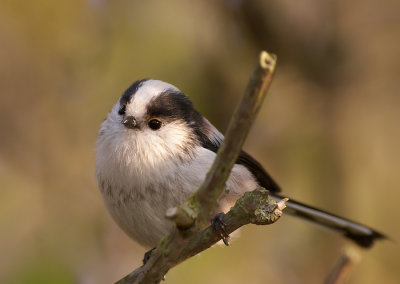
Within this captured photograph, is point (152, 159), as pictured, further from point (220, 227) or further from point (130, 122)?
point (220, 227)

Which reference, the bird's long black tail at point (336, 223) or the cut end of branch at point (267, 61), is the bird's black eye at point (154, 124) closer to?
the bird's long black tail at point (336, 223)

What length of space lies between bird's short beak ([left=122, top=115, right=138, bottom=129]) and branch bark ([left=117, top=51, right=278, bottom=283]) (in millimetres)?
770

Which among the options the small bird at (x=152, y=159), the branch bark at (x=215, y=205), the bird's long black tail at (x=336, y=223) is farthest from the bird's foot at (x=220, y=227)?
the bird's long black tail at (x=336, y=223)

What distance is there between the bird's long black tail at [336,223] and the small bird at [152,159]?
0.45 m

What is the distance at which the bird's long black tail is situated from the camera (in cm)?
318

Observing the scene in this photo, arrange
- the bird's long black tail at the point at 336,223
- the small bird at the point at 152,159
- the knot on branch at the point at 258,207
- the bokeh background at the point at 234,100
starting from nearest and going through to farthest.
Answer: the knot on branch at the point at 258,207, the small bird at the point at 152,159, the bird's long black tail at the point at 336,223, the bokeh background at the point at 234,100

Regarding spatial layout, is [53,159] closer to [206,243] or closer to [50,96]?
[50,96]

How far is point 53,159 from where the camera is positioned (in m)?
3.75

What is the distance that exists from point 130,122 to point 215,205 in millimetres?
1067

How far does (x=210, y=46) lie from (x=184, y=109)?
137cm

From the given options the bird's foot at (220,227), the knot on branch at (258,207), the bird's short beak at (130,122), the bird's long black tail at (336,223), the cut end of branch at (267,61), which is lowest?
the bird's long black tail at (336,223)

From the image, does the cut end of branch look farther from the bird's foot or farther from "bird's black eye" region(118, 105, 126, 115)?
"bird's black eye" region(118, 105, 126, 115)

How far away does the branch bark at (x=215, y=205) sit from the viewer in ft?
4.64

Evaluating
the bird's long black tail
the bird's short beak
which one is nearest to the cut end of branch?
the bird's short beak
